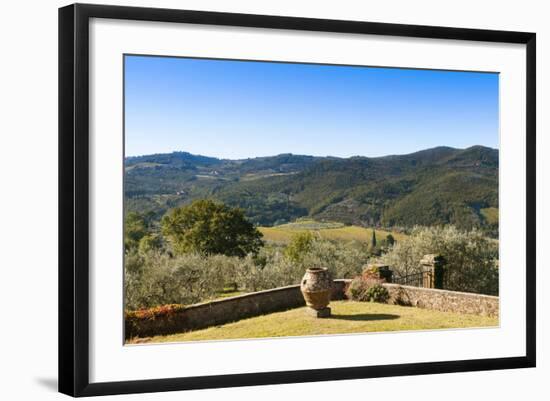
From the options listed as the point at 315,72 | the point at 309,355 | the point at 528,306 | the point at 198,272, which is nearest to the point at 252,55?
the point at 315,72

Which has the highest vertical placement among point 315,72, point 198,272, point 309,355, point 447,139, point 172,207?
point 315,72

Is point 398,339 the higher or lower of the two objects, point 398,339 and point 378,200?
the lower

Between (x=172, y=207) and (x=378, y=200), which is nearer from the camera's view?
Result: (x=172, y=207)

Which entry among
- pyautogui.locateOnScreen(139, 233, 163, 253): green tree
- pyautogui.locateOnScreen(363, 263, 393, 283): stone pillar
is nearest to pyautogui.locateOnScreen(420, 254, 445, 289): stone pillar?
pyautogui.locateOnScreen(363, 263, 393, 283): stone pillar

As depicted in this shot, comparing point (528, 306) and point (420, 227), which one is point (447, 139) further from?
point (528, 306)

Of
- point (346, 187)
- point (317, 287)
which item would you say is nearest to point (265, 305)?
point (317, 287)

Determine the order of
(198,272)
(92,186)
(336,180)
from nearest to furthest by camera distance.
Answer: (92,186)
(198,272)
(336,180)
